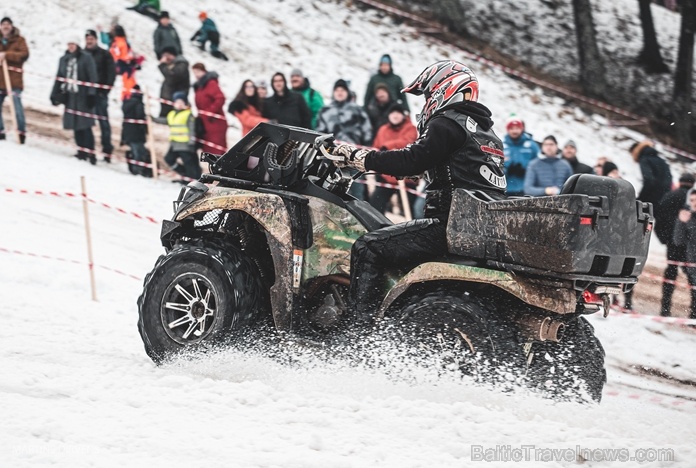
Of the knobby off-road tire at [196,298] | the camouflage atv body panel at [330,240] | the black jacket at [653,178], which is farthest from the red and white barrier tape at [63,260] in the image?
the black jacket at [653,178]

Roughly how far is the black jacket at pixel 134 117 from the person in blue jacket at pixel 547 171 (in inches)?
282

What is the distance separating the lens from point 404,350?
18.1 feet

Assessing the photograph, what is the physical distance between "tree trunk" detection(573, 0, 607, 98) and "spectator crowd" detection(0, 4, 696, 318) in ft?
33.6

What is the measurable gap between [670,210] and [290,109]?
5.63 meters

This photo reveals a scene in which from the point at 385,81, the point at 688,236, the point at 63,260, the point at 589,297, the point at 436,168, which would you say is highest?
the point at 436,168

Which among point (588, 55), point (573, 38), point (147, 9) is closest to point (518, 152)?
point (588, 55)

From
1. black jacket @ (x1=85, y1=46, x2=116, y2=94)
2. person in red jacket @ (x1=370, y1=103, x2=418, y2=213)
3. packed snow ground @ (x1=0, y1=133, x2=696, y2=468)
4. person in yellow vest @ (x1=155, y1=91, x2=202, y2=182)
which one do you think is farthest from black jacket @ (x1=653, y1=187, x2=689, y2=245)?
black jacket @ (x1=85, y1=46, x2=116, y2=94)

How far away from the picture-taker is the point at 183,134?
1430 centimetres

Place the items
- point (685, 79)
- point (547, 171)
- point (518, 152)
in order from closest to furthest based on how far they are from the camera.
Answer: point (547, 171) < point (518, 152) < point (685, 79)

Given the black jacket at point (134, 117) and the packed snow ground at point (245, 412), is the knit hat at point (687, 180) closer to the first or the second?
the packed snow ground at point (245, 412)

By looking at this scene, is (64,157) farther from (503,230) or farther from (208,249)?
(503,230)

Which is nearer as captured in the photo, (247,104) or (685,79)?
(247,104)

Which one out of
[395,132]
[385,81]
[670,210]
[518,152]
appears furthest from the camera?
[385,81]

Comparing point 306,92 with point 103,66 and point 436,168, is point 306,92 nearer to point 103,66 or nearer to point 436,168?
point 103,66
